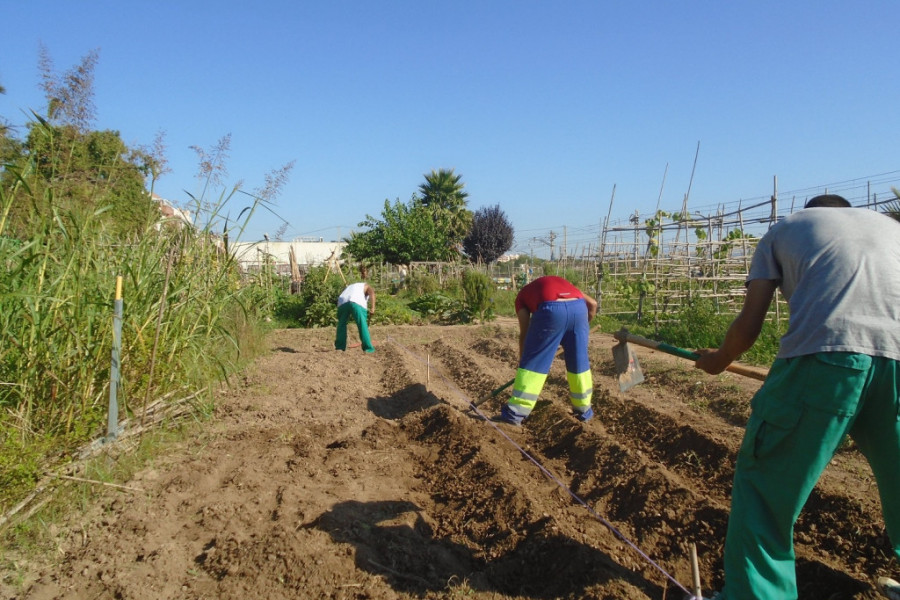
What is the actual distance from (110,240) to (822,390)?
4.41 meters

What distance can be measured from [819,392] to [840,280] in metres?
0.39

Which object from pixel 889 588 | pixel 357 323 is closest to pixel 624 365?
pixel 889 588

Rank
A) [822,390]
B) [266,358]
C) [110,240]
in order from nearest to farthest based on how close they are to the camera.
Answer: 1. [822,390]
2. [110,240]
3. [266,358]

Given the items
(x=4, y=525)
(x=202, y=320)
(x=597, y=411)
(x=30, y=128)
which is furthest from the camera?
(x=597, y=411)

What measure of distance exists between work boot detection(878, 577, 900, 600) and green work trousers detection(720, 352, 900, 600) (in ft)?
1.31

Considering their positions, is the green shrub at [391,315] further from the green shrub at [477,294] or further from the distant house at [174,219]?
the distant house at [174,219]

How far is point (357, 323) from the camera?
989cm

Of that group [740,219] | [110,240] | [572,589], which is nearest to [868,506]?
[572,589]

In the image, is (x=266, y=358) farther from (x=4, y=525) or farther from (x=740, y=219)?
(x=740, y=219)

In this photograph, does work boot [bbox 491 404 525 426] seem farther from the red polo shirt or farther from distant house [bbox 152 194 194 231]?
distant house [bbox 152 194 194 231]

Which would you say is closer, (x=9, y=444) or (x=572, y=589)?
(x=572, y=589)

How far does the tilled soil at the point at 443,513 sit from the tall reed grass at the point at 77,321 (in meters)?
0.47

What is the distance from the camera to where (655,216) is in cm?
1435

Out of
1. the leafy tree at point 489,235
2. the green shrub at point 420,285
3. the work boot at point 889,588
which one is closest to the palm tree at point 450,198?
the leafy tree at point 489,235
